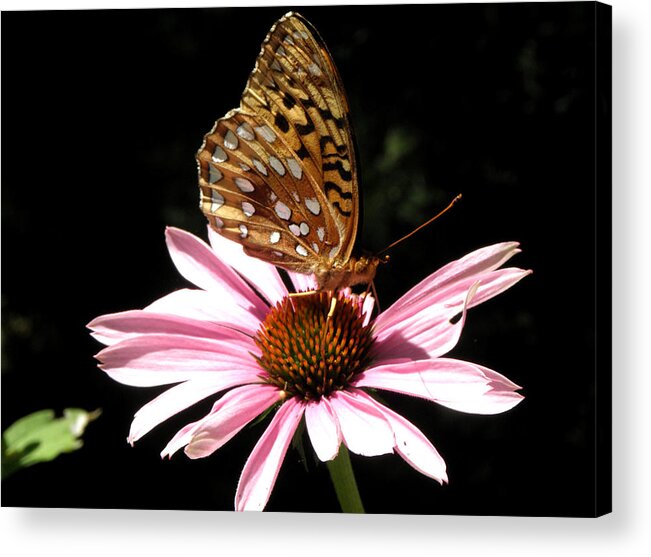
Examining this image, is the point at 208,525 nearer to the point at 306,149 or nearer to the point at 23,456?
the point at 23,456

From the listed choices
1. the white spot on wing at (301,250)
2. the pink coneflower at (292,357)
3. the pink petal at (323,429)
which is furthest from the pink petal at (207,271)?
the pink petal at (323,429)

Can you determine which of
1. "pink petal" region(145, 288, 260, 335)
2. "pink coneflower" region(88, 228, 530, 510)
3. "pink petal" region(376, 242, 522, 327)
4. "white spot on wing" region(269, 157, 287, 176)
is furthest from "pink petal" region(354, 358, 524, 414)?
"white spot on wing" region(269, 157, 287, 176)

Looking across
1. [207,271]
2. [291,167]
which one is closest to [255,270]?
[207,271]

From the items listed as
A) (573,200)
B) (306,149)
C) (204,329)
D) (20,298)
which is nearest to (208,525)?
(204,329)

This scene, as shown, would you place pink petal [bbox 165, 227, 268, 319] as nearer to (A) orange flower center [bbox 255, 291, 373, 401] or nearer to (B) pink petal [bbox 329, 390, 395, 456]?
(A) orange flower center [bbox 255, 291, 373, 401]

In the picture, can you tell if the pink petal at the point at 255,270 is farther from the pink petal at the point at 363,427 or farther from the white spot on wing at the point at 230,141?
the pink petal at the point at 363,427

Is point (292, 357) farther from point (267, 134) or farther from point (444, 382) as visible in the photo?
point (267, 134)
